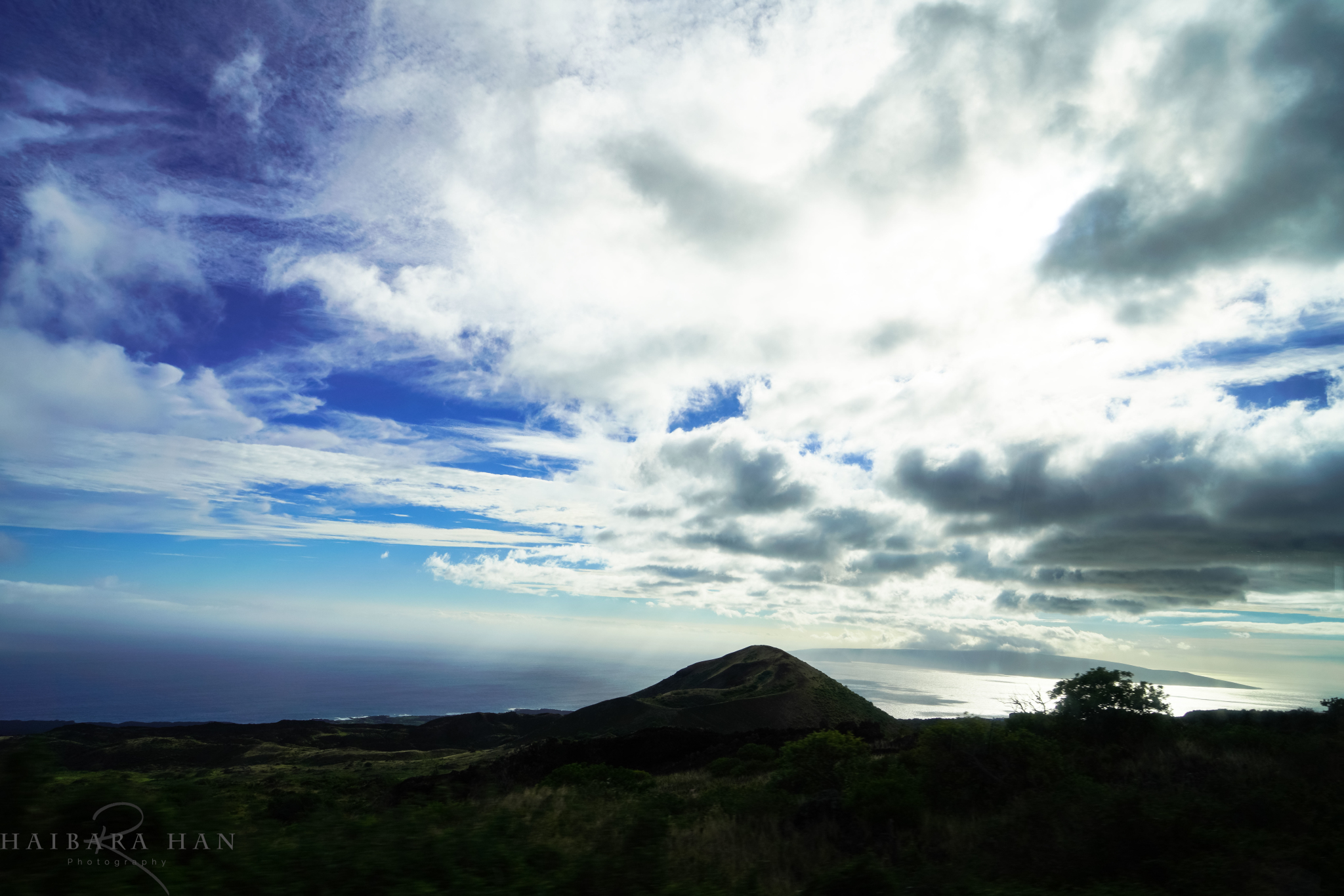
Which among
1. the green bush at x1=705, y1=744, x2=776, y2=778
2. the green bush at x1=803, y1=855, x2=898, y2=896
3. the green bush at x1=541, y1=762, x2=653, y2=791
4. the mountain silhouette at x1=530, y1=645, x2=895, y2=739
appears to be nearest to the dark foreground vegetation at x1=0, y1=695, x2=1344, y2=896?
the green bush at x1=803, y1=855, x2=898, y2=896

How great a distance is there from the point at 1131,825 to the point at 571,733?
6657 cm

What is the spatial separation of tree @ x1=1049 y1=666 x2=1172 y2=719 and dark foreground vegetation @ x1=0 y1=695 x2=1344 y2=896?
0.16 metres

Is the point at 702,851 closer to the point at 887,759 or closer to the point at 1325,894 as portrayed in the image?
the point at 1325,894

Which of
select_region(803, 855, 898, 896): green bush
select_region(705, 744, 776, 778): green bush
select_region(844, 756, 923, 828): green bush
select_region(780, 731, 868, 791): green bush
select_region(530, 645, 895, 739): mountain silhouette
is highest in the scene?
select_region(803, 855, 898, 896): green bush

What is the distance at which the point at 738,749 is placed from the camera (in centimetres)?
3619

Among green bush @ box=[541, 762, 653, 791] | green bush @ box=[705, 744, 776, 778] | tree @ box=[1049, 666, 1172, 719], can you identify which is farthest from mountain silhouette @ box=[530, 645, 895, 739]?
tree @ box=[1049, 666, 1172, 719]

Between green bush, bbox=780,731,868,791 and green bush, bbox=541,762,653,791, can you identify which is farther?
green bush, bbox=541,762,653,791

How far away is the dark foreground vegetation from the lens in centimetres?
595

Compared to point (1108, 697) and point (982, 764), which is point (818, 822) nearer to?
point (982, 764)

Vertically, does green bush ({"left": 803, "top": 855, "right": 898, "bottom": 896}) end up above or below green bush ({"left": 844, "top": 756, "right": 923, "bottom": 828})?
above

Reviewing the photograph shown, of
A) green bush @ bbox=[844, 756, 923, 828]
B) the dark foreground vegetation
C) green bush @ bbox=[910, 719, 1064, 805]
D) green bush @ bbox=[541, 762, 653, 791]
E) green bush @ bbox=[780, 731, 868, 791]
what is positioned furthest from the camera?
green bush @ bbox=[541, 762, 653, 791]

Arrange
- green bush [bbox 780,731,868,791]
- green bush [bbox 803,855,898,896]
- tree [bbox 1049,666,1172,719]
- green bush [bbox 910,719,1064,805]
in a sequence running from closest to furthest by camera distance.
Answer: green bush [bbox 803,855,898,896] < green bush [bbox 910,719,1064,805] < green bush [bbox 780,731,868,791] < tree [bbox 1049,666,1172,719]

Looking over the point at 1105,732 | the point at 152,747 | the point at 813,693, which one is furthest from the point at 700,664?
the point at 1105,732

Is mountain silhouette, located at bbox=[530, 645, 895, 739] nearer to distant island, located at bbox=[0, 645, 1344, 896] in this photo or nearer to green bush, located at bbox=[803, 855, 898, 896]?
distant island, located at bbox=[0, 645, 1344, 896]
